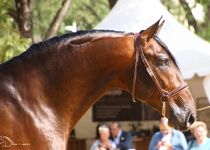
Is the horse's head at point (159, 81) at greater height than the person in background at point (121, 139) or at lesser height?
lesser

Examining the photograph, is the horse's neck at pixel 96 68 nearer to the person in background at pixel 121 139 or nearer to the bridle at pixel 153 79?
the bridle at pixel 153 79

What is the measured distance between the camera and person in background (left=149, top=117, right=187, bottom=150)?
1008cm

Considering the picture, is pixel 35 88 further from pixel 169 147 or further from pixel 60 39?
pixel 169 147

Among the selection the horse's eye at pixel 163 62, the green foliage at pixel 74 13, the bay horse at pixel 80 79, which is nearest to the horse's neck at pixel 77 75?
the bay horse at pixel 80 79

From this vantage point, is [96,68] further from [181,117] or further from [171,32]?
[171,32]

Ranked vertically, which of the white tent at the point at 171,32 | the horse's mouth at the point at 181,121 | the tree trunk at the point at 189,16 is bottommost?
the horse's mouth at the point at 181,121

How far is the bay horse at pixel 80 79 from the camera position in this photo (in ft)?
14.5

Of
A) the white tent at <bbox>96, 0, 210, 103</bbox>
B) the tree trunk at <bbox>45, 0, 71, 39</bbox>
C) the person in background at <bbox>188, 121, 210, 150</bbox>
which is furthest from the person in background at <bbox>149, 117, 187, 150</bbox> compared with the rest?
the tree trunk at <bbox>45, 0, 71, 39</bbox>

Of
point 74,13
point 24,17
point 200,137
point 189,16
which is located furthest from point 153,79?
point 74,13

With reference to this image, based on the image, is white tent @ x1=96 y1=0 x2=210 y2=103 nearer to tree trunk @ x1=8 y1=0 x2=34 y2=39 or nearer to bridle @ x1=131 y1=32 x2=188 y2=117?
tree trunk @ x1=8 y1=0 x2=34 y2=39

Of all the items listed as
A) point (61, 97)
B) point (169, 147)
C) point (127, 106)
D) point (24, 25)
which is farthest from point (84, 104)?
point (127, 106)

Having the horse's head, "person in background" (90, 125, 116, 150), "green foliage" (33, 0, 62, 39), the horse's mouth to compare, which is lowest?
the horse's mouth

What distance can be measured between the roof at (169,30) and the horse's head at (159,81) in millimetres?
6883

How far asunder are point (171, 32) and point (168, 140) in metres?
3.02
